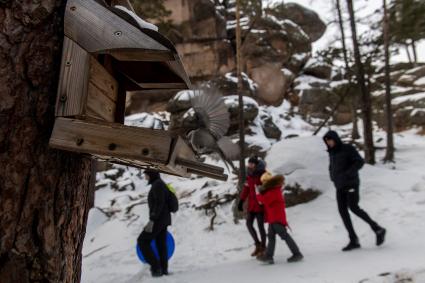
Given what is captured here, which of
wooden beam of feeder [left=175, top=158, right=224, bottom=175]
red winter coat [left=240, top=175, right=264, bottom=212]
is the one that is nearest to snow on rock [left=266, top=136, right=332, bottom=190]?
red winter coat [left=240, top=175, right=264, bottom=212]

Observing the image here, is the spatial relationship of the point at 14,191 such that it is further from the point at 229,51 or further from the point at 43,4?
the point at 229,51

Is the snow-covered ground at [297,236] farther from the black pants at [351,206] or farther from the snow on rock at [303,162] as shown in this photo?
the black pants at [351,206]

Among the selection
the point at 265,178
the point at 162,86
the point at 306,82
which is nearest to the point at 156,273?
the point at 265,178

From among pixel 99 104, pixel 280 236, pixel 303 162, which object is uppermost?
pixel 303 162

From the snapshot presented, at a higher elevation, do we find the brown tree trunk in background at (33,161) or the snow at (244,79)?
the snow at (244,79)

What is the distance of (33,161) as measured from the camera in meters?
1.42

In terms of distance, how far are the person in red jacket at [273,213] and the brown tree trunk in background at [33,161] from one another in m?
4.06

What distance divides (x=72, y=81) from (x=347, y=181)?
4.52 m

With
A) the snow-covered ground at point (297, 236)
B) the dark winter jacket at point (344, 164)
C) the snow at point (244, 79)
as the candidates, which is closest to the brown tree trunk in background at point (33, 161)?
the snow-covered ground at point (297, 236)

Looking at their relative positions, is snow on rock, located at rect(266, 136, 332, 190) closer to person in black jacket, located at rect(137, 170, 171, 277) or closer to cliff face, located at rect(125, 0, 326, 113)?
person in black jacket, located at rect(137, 170, 171, 277)

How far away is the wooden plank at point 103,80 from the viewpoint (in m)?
1.67

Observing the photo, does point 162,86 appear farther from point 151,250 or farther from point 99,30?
point 151,250

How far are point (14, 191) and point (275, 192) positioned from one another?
175 inches

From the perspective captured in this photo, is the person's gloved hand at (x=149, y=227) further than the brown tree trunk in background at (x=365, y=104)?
No
